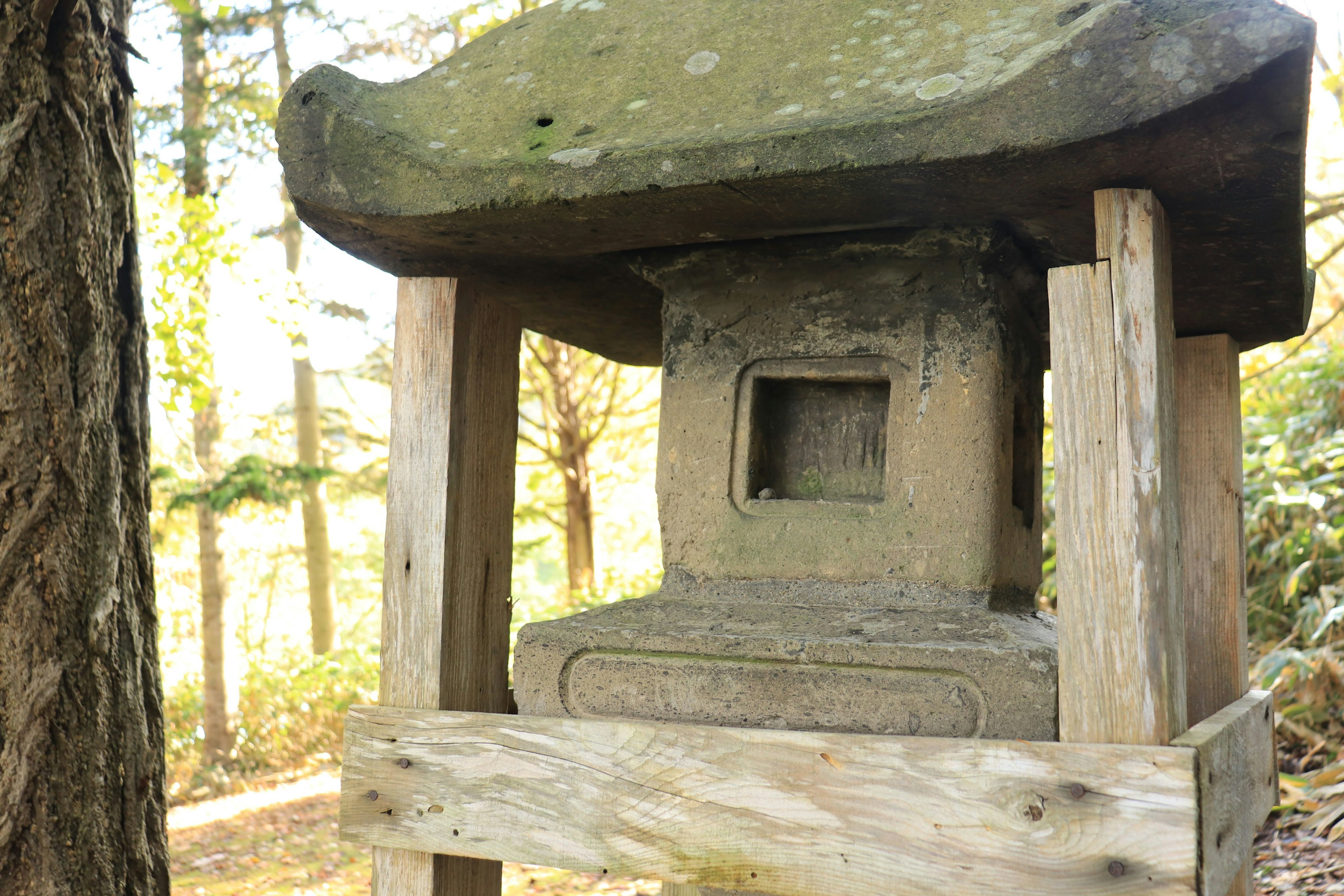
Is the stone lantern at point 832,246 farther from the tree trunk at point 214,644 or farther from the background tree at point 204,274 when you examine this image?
the tree trunk at point 214,644

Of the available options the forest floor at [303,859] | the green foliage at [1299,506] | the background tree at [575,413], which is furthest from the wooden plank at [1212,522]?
the background tree at [575,413]

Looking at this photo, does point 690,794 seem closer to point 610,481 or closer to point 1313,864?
point 1313,864

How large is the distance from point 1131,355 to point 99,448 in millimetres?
2338

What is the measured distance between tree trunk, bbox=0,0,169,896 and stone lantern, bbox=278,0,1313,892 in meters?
0.69

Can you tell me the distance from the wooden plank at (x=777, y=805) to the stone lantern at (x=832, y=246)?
22cm

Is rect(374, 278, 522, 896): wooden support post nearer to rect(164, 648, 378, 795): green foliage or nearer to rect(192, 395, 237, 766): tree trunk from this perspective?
rect(192, 395, 237, 766): tree trunk

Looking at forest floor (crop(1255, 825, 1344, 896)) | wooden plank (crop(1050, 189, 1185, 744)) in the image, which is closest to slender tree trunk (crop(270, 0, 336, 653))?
forest floor (crop(1255, 825, 1344, 896))

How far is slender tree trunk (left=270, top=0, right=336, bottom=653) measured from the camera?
10328 millimetres

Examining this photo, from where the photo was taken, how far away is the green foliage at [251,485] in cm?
762

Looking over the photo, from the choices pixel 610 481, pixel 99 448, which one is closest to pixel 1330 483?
pixel 99 448

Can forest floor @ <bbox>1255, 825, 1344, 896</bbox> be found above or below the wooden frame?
below

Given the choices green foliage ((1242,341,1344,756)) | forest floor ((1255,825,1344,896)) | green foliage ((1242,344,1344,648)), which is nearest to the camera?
forest floor ((1255,825,1344,896))

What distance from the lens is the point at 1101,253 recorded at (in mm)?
1788

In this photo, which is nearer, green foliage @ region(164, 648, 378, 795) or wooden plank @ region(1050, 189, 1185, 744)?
wooden plank @ region(1050, 189, 1185, 744)
